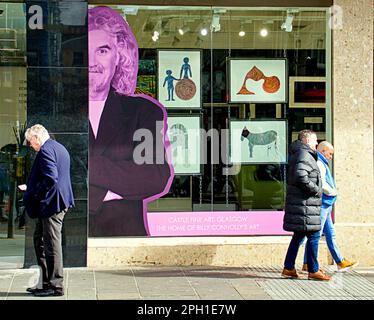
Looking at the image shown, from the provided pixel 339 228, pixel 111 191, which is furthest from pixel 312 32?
pixel 111 191

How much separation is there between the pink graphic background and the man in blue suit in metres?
2.19

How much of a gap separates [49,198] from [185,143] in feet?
9.11

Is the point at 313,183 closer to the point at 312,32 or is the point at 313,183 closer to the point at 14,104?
the point at 312,32

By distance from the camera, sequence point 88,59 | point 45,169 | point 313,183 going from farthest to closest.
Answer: point 88,59 < point 313,183 < point 45,169

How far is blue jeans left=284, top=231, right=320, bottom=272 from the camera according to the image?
8891 millimetres

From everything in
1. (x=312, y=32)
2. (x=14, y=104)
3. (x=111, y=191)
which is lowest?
(x=111, y=191)

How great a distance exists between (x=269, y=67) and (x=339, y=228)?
234cm

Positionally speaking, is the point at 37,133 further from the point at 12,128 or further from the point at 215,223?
the point at 215,223

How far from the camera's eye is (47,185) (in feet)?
26.1

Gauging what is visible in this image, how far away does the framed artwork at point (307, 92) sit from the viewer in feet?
34.2

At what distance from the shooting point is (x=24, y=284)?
8.82 m

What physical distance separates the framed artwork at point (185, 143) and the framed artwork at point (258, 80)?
26.2 inches

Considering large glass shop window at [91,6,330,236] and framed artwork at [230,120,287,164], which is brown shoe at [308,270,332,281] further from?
framed artwork at [230,120,287,164]
